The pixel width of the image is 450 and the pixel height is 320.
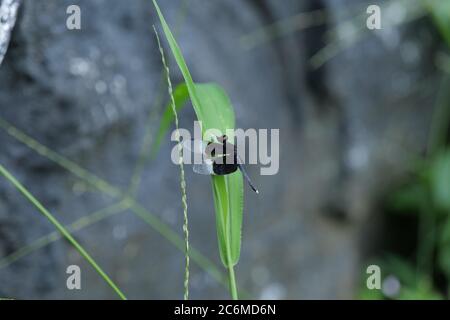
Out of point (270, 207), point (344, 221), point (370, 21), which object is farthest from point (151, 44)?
point (344, 221)

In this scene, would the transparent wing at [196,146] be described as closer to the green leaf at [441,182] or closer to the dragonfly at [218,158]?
the dragonfly at [218,158]

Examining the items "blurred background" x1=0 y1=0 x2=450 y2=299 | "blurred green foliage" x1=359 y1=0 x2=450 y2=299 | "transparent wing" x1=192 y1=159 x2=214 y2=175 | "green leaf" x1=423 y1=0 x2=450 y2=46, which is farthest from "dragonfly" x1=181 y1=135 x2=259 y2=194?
"blurred green foliage" x1=359 y1=0 x2=450 y2=299

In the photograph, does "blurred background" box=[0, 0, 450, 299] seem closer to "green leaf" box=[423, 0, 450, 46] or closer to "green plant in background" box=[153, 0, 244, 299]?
"green leaf" box=[423, 0, 450, 46]

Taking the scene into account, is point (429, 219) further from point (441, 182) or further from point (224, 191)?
point (224, 191)

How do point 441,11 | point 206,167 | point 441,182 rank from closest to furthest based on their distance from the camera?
point 206,167 < point 441,11 < point 441,182

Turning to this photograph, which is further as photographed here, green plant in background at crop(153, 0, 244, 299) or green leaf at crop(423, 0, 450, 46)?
green leaf at crop(423, 0, 450, 46)

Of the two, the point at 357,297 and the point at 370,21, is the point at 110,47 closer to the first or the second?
the point at 370,21

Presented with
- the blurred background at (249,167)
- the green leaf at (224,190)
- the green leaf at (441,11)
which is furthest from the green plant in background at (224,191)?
the green leaf at (441,11)

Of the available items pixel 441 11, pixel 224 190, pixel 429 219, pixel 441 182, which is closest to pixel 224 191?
pixel 224 190

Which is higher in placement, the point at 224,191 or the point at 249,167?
the point at 249,167
